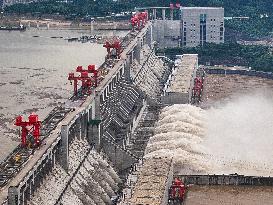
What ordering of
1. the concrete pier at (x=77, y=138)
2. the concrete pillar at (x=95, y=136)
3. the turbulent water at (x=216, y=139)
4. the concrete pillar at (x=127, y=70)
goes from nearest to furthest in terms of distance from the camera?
1. the concrete pier at (x=77, y=138)
2. the concrete pillar at (x=95, y=136)
3. the turbulent water at (x=216, y=139)
4. the concrete pillar at (x=127, y=70)

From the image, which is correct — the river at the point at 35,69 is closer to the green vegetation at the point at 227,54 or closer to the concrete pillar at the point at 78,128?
the concrete pillar at the point at 78,128

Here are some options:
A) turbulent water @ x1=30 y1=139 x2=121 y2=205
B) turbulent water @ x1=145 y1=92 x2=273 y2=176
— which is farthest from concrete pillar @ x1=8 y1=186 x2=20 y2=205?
turbulent water @ x1=145 y1=92 x2=273 y2=176

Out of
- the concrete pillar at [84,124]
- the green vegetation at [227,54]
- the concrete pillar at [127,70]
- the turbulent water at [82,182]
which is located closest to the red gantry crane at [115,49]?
the concrete pillar at [127,70]

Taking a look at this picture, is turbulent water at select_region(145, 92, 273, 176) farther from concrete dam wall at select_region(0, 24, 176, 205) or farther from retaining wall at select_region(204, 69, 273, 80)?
retaining wall at select_region(204, 69, 273, 80)

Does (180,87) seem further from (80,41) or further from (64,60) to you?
(80,41)

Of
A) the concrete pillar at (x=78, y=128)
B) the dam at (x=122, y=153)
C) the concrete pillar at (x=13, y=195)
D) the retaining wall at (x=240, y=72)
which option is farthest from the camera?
the retaining wall at (x=240, y=72)
